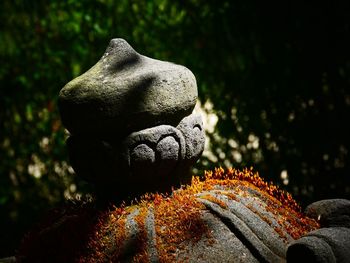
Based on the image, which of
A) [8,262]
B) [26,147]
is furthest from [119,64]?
[26,147]

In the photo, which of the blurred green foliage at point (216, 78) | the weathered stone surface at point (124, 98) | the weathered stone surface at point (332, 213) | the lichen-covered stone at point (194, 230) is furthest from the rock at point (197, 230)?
the blurred green foliage at point (216, 78)

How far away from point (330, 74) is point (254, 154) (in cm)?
108

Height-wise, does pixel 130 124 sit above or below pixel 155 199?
above

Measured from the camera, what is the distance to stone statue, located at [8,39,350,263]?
252 centimetres

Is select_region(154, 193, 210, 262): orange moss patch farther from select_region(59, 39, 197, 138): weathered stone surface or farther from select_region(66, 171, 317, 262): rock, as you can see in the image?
select_region(59, 39, 197, 138): weathered stone surface

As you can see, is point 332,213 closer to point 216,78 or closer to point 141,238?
point 141,238

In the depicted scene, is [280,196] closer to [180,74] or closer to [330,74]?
[180,74]

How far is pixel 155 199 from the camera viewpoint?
9.20 feet

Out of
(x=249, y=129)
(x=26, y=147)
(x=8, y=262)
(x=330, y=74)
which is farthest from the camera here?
(x=26, y=147)

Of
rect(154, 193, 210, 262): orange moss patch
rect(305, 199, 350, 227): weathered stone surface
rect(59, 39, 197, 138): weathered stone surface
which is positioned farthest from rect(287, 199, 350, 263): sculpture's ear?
rect(59, 39, 197, 138): weathered stone surface

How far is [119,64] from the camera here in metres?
2.90

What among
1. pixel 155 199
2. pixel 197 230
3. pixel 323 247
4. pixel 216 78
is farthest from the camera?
pixel 216 78

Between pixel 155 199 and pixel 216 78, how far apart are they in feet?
9.45

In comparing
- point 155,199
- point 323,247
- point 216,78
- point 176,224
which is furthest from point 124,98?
point 216,78
